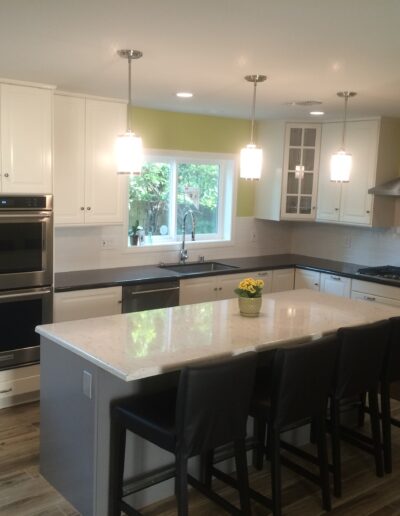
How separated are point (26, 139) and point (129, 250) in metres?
1.62

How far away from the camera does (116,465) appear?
108 inches

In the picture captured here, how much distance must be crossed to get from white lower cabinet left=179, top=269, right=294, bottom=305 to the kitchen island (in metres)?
1.51

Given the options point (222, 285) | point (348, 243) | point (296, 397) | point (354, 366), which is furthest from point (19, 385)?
point (348, 243)

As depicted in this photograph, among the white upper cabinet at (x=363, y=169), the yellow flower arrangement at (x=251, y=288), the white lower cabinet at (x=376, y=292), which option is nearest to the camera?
the yellow flower arrangement at (x=251, y=288)

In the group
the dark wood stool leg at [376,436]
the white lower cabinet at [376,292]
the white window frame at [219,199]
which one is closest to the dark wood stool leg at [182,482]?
the dark wood stool leg at [376,436]

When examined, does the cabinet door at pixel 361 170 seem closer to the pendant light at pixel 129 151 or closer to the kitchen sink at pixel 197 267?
the kitchen sink at pixel 197 267

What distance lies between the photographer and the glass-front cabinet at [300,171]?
5.83 m

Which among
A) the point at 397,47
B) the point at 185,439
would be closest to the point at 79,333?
the point at 185,439

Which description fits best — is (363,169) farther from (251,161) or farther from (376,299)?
(251,161)

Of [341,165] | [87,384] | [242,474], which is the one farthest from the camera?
[341,165]

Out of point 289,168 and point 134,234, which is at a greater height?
point 289,168

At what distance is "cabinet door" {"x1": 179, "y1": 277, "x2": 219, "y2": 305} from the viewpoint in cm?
504

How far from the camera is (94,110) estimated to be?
14.9 ft

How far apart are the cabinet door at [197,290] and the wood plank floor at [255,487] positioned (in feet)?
6.05
